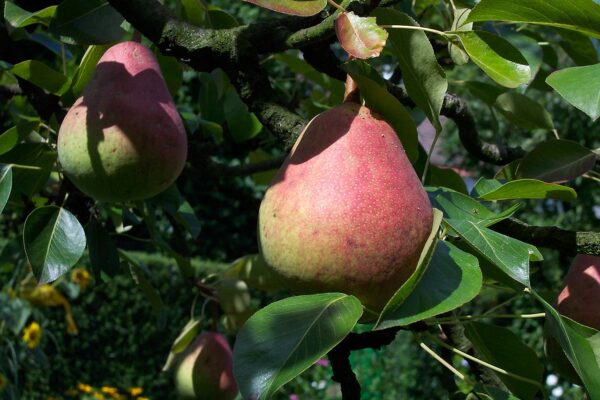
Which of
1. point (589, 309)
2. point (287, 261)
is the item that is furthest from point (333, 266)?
point (589, 309)

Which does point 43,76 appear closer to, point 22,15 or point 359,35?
point 22,15

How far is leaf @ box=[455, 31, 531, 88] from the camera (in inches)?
23.8

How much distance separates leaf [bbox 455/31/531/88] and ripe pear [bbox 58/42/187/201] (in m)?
0.33

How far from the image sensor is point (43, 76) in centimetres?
102

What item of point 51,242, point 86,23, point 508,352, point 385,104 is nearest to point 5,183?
point 51,242

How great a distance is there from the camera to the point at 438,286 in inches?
21.4

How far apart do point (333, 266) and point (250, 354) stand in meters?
0.08

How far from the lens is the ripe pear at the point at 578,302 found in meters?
0.81

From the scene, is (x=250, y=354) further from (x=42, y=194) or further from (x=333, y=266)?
(x=42, y=194)

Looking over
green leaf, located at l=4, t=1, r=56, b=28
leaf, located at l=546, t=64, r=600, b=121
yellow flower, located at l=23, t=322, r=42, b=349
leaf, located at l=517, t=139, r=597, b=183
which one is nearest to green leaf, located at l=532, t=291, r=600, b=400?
leaf, located at l=546, t=64, r=600, b=121

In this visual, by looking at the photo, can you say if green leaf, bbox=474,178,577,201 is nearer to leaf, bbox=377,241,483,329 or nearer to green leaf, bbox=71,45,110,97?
leaf, bbox=377,241,483,329

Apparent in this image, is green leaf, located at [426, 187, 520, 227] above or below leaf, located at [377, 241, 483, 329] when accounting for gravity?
below

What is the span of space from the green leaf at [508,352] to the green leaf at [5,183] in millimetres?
531

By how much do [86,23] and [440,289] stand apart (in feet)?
1.81
